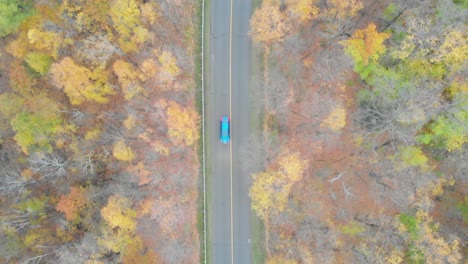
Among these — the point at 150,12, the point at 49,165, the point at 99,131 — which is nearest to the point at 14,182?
the point at 49,165

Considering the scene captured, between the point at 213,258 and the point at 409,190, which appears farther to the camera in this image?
the point at 213,258

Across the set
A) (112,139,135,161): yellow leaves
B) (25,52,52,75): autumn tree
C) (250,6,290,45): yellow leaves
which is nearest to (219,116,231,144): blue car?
(250,6,290,45): yellow leaves

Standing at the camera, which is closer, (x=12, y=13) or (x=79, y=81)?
(x=79, y=81)

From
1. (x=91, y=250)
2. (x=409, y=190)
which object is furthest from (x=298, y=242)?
(x=91, y=250)

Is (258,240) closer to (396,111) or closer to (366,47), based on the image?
(396,111)

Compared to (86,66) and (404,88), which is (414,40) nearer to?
(404,88)

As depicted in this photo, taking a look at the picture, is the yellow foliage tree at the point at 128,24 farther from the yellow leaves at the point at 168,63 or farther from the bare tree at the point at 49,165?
the bare tree at the point at 49,165

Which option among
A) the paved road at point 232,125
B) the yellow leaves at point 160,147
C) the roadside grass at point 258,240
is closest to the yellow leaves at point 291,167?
the paved road at point 232,125
